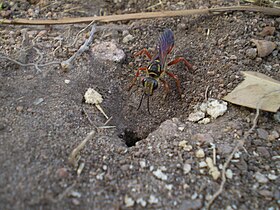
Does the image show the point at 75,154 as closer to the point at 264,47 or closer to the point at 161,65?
Result: the point at 161,65

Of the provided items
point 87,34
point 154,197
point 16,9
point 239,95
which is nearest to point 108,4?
point 87,34

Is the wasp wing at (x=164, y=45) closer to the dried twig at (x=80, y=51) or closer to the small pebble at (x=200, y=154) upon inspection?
the dried twig at (x=80, y=51)

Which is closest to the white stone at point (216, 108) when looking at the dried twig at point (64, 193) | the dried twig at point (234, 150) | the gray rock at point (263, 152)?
the dried twig at point (234, 150)

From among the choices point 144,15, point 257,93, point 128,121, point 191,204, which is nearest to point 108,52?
point 144,15

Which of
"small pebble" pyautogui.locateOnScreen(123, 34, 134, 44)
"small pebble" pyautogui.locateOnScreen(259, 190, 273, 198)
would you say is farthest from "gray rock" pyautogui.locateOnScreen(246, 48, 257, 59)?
"small pebble" pyautogui.locateOnScreen(259, 190, 273, 198)

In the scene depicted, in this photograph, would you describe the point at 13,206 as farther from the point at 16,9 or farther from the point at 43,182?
the point at 16,9

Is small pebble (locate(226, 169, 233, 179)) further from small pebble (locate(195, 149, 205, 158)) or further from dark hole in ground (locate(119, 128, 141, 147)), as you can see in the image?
dark hole in ground (locate(119, 128, 141, 147))
